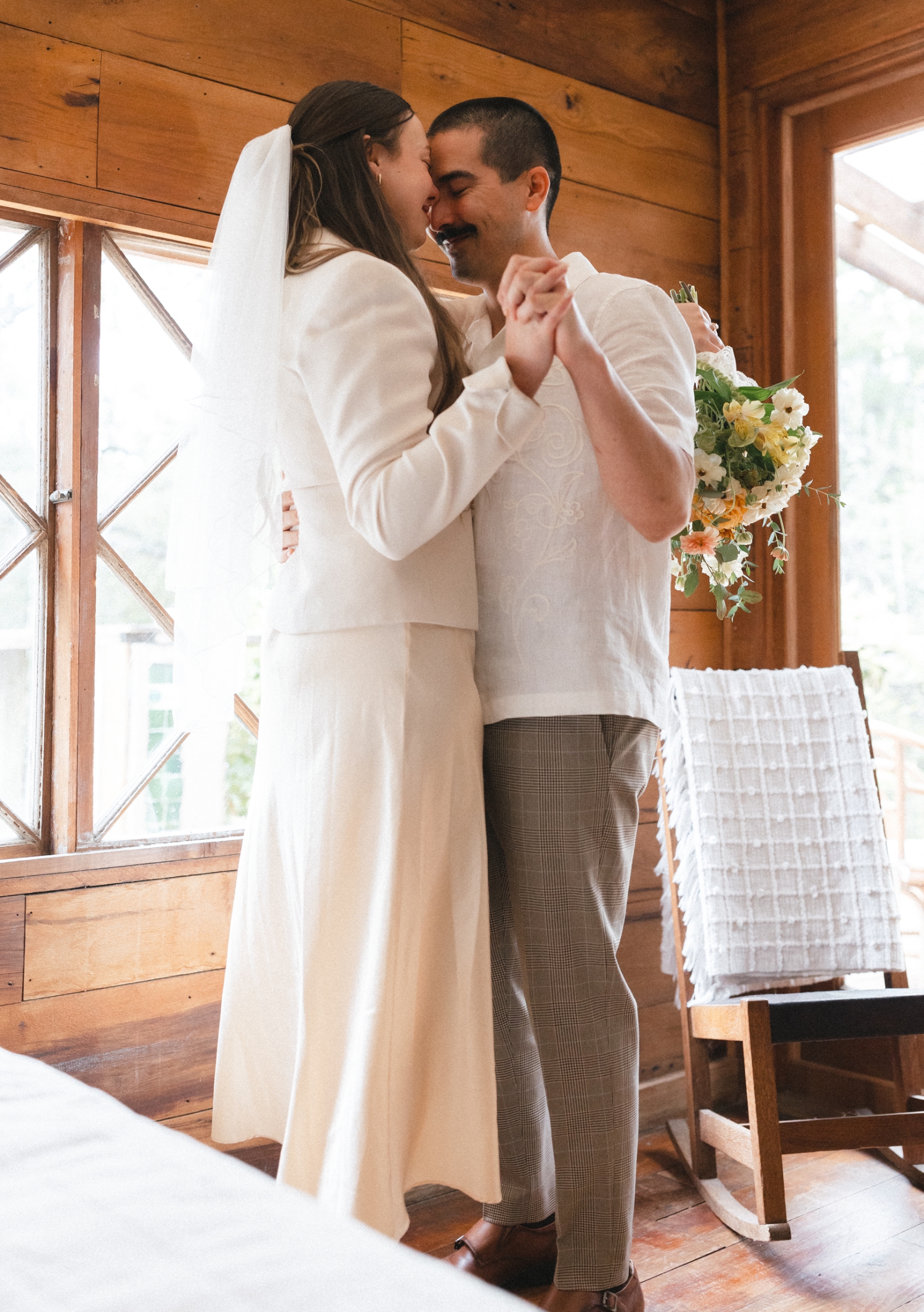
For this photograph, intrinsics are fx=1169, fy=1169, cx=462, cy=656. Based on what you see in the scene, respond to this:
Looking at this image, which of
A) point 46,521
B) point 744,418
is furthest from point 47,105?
point 744,418

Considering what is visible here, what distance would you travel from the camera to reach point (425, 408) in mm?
1303

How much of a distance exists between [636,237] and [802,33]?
583 millimetres

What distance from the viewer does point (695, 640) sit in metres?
2.62

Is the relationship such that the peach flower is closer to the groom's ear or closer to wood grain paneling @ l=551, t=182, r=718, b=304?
the groom's ear

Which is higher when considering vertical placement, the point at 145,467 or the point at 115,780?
the point at 145,467

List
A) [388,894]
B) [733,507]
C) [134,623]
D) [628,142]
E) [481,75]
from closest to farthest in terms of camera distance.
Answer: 1. [388,894]
2. [733,507]
3. [134,623]
4. [481,75]
5. [628,142]

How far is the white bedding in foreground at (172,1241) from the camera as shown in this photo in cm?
41

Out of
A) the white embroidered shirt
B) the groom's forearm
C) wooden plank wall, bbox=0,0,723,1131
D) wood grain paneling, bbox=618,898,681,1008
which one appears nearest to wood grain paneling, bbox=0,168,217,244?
wooden plank wall, bbox=0,0,723,1131

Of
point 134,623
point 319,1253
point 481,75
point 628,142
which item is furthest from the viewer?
point 628,142

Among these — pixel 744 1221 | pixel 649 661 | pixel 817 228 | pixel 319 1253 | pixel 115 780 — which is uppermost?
pixel 817 228

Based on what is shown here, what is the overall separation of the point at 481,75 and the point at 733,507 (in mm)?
1072

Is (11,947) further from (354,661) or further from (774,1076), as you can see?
(774,1076)

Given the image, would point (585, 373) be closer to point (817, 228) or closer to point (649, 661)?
point (649, 661)

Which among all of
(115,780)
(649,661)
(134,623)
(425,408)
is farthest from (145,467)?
(649,661)
